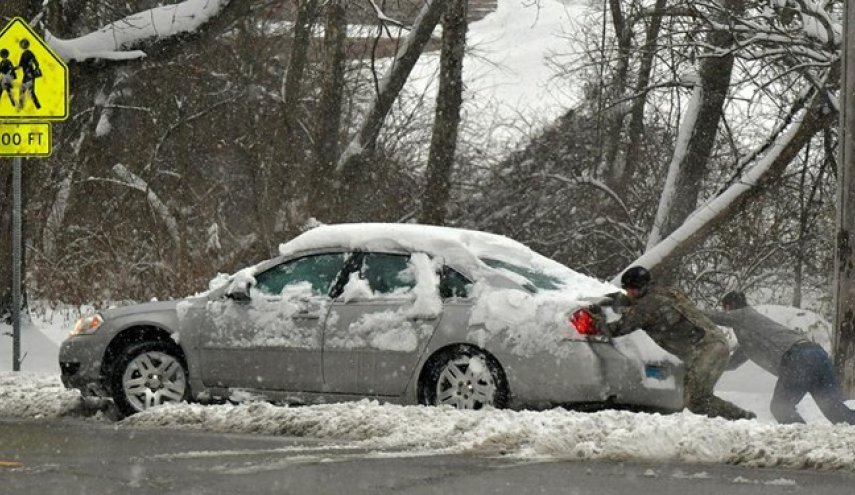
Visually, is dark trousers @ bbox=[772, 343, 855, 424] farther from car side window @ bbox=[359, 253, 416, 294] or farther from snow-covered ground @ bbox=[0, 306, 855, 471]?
car side window @ bbox=[359, 253, 416, 294]

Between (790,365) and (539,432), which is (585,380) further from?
(790,365)

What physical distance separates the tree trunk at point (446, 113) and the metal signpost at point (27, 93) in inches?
405

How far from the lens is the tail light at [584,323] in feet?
36.4

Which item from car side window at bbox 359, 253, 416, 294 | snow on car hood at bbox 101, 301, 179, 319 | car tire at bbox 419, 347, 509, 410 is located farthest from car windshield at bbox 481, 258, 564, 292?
snow on car hood at bbox 101, 301, 179, 319

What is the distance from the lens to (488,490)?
27.5 ft

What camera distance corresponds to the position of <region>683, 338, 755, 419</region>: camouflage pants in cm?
1198

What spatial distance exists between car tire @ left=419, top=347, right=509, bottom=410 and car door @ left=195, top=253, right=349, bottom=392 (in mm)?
908

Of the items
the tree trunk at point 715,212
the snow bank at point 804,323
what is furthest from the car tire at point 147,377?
the tree trunk at point 715,212

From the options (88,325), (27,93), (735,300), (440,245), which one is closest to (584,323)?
(440,245)

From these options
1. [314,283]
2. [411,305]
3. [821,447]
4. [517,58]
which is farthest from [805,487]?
[517,58]

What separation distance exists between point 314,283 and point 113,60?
23.2 feet

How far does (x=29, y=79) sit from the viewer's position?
14.5 m

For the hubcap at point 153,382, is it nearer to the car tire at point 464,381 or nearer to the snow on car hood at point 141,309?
the snow on car hood at point 141,309

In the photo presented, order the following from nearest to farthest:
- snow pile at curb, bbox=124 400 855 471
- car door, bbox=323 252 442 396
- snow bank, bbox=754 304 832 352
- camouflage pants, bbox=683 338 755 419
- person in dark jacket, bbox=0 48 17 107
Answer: snow pile at curb, bbox=124 400 855 471, car door, bbox=323 252 442 396, camouflage pants, bbox=683 338 755 419, person in dark jacket, bbox=0 48 17 107, snow bank, bbox=754 304 832 352
